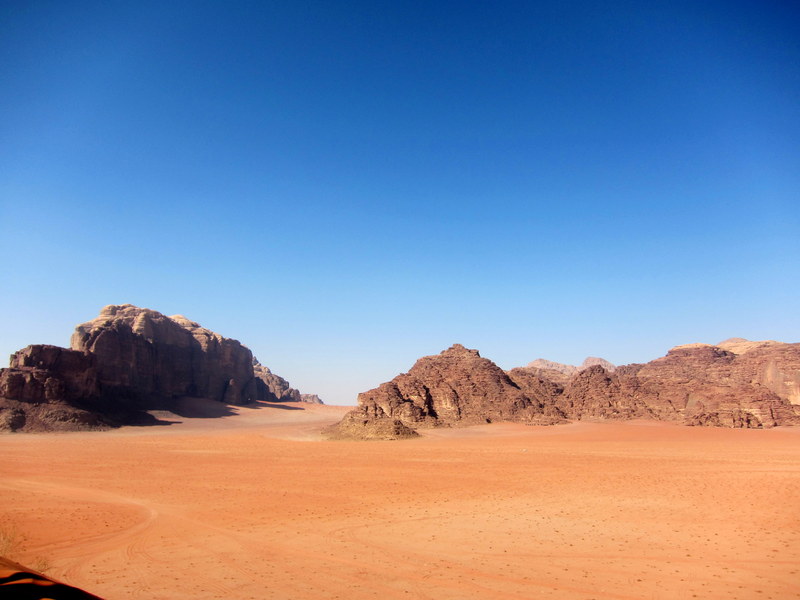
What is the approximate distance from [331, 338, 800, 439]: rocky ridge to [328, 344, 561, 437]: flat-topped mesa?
112mm

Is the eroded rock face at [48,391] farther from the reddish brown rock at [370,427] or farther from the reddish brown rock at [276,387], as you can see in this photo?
the reddish brown rock at [276,387]

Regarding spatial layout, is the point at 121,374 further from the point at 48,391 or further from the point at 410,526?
the point at 410,526

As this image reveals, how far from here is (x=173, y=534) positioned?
39.6ft

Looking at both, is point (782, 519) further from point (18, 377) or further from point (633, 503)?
point (18, 377)

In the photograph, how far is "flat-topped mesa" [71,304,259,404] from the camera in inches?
2894

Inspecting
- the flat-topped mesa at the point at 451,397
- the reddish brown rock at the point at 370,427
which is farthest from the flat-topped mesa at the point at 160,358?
the flat-topped mesa at the point at 451,397

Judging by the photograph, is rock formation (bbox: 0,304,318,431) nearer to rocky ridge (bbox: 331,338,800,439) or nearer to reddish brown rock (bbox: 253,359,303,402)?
reddish brown rock (bbox: 253,359,303,402)

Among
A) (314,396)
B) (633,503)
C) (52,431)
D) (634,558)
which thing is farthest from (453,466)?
(314,396)

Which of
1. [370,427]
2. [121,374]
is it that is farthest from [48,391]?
[370,427]

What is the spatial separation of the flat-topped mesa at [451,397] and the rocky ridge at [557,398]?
0.11 m

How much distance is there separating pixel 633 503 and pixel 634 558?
680 cm

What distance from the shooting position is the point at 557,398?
6894cm

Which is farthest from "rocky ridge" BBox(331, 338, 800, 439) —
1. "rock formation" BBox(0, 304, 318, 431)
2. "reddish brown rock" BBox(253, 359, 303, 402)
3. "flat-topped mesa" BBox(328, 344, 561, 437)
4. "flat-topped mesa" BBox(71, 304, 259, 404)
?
"reddish brown rock" BBox(253, 359, 303, 402)

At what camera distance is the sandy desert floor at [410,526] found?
8.76 meters
